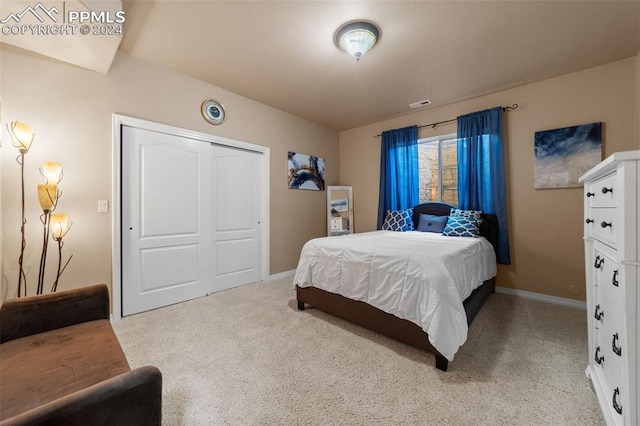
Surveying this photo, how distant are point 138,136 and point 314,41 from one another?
2.05 m

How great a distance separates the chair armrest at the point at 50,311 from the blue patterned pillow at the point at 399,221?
133 inches

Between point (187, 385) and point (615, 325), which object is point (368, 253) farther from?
point (187, 385)

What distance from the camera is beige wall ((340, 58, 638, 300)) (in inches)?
103

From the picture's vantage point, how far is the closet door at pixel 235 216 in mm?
3311

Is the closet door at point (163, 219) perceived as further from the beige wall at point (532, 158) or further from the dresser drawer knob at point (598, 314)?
the beige wall at point (532, 158)

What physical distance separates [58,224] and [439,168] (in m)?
4.48

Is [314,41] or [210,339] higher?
[314,41]

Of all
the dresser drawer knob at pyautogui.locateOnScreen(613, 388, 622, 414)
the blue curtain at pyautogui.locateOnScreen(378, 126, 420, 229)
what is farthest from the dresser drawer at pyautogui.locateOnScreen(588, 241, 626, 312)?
the blue curtain at pyautogui.locateOnScreen(378, 126, 420, 229)

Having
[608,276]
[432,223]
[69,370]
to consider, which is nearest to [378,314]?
[608,276]

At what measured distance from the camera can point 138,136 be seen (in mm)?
2625

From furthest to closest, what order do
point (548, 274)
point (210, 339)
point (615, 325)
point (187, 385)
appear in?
point (548, 274)
point (210, 339)
point (187, 385)
point (615, 325)

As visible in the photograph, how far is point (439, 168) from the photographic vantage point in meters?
3.88

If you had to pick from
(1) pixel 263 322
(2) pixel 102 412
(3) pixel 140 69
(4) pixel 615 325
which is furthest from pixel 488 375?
(3) pixel 140 69

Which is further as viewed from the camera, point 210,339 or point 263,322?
point 263,322
